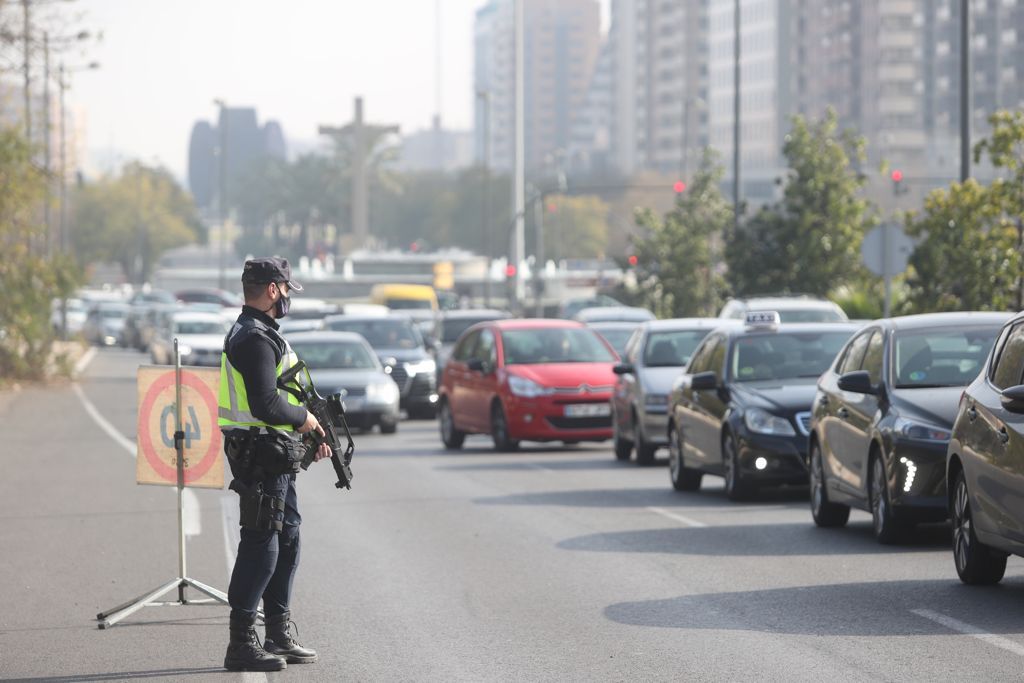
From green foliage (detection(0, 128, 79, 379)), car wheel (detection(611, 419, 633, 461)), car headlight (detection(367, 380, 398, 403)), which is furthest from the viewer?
green foliage (detection(0, 128, 79, 379))

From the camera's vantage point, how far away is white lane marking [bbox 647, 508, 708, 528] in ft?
53.9

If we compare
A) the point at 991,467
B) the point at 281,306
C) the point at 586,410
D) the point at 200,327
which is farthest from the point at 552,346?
the point at 200,327

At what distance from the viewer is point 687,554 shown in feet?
46.5

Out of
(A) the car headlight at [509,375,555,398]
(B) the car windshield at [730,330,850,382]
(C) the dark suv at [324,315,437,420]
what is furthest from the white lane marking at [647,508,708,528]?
(C) the dark suv at [324,315,437,420]

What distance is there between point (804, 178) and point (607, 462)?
2195 centimetres

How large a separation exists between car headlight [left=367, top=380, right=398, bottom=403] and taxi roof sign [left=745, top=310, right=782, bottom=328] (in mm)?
10979

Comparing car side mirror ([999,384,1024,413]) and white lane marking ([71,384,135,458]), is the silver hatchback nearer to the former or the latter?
white lane marking ([71,384,135,458])

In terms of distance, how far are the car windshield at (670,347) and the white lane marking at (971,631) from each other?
13773 mm

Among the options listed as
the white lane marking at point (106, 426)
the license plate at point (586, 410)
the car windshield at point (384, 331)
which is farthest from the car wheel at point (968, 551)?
the car windshield at point (384, 331)

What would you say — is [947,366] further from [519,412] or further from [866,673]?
[519,412]

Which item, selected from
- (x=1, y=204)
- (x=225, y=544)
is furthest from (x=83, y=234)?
(x=225, y=544)

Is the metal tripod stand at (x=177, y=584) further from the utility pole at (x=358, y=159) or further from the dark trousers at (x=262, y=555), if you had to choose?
the utility pole at (x=358, y=159)

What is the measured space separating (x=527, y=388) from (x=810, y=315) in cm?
670

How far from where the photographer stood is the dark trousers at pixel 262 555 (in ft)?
30.8
